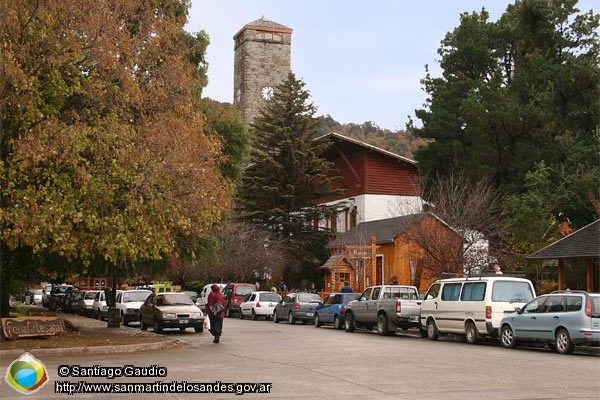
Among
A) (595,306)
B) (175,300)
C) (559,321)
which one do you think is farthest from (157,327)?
(595,306)

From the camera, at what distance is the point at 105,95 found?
2138 cm

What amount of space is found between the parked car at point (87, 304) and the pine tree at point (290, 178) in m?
11.9

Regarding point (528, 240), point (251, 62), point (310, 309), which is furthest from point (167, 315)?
point (251, 62)

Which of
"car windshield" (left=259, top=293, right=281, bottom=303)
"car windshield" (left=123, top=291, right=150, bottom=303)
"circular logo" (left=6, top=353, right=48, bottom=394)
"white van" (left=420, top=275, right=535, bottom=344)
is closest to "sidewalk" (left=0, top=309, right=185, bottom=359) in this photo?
"circular logo" (left=6, top=353, right=48, bottom=394)

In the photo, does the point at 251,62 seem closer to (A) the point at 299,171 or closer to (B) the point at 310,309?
(A) the point at 299,171

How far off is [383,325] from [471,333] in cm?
454

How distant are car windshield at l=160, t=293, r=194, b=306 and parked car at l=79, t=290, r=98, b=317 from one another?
53.5ft

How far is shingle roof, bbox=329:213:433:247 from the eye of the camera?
4265 centimetres

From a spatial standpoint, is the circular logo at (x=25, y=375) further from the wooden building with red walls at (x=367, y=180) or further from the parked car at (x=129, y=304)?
the wooden building with red walls at (x=367, y=180)

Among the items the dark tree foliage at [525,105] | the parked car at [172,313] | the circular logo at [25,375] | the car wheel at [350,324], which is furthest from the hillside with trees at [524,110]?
the circular logo at [25,375]

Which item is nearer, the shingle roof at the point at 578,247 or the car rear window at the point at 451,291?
the car rear window at the point at 451,291

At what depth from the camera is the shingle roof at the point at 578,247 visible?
2822 centimetres

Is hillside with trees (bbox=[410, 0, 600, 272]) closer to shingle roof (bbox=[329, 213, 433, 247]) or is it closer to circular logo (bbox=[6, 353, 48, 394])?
shingle roof (bbox=[329, 213, 433, 247])

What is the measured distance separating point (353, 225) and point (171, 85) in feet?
130
